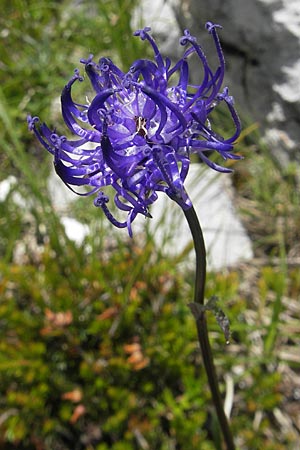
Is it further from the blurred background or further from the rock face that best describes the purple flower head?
the rock face

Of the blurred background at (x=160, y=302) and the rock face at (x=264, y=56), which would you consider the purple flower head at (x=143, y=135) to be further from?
the rock face at (x=264, y=56)

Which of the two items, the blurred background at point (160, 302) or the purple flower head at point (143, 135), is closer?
the purple flower head at point (143, 135)

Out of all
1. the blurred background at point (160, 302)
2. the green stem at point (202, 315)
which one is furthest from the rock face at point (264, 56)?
the green stem at point (202, 315)

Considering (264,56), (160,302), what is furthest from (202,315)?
(264,56)

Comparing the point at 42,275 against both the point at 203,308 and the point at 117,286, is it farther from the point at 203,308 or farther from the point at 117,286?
the point at 203,308

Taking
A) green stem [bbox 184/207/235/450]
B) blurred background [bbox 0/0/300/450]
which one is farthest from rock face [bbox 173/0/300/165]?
green stem [bbox 184/207/235/450]

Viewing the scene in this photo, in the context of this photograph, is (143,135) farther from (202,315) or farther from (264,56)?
(264,56)
